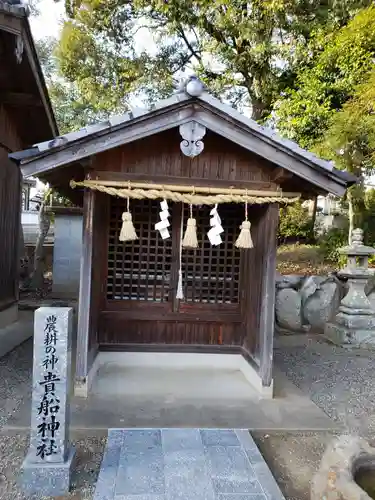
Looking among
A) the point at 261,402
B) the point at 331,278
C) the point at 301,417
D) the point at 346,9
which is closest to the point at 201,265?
the point at 261,402

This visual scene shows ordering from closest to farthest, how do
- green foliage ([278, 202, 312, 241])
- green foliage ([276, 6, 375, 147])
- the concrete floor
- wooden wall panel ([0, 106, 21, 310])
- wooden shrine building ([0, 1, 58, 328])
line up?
1. the concrete floor
2. wooden shrine building ([0, 1, 58, 328])
3. wooden wall panel ([0, 106, 21, 310])
4. green foliage ([276, 6, 375, 147])
5. green foliage ([278, 202, 312, 241])

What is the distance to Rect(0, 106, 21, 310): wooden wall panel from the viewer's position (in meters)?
7.65

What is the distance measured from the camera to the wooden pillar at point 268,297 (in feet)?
16.8

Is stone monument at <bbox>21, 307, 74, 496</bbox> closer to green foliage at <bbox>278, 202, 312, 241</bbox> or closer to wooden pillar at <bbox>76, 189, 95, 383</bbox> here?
wooden pillar at <bbox>76, 189, 95, 383</bbox>

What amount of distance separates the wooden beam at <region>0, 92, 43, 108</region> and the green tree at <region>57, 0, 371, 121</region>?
8285 mm

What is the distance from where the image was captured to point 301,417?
4605 millimetres

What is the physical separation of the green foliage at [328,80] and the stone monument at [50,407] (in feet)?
32.7

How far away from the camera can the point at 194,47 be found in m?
16.3

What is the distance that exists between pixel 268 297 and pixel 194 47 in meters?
14.4

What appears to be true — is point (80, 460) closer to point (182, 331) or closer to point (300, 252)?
point (182, 331)

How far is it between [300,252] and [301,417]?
12.7 m

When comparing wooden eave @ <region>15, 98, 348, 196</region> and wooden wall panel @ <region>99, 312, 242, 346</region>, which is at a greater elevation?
wooden eave @ <region>15, 98, 348, 196</region>

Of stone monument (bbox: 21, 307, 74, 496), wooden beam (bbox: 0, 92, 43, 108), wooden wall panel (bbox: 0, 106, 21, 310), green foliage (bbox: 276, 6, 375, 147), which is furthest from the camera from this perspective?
green foliage (bbox: 276, 6, 375, 147)

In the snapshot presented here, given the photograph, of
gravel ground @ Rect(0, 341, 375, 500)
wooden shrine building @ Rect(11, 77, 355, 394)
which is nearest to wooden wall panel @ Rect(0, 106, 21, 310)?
wooden shrine building @ Rect(11, 77, 355, 394)
